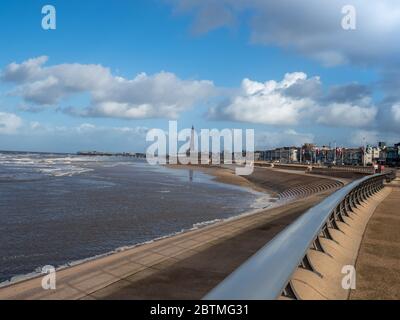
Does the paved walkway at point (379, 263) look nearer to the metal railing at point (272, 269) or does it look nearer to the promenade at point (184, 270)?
the promenade at point (184, 270)

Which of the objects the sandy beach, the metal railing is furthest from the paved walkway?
the sandy beach

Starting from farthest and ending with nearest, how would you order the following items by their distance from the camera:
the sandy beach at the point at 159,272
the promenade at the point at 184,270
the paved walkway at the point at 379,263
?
the sandy beach at the point at 159,272 → the promenade at the point at 184,270 → the paved walkway at the point at 379,263

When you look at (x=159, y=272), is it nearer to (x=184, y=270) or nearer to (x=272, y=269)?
(x=184, y=270)

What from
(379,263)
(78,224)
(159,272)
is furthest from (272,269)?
(78,224)

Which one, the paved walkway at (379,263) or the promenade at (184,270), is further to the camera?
the promenade at (184,270)

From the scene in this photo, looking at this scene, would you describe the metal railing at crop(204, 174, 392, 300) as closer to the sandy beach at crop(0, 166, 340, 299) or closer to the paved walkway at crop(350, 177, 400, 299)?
the paved walkway at crop(350, 177, 400, 299)

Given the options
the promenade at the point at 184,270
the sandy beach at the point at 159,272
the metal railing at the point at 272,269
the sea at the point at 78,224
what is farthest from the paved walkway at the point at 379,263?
the sea at the point at 78,224

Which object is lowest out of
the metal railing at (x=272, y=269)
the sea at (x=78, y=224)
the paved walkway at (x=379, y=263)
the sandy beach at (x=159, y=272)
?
the sea at (x=78, y=224)

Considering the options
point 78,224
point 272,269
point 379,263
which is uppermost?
point 272,269
